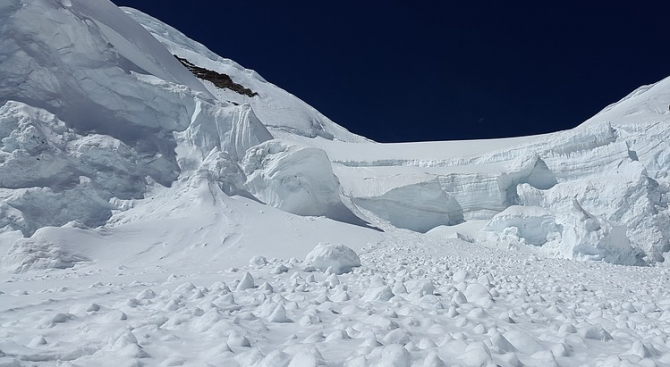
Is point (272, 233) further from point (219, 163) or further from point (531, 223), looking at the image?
point (531, 223)

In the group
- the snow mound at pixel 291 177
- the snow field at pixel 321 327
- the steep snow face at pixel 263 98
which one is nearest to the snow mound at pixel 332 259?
the snow field at pixel 321 327

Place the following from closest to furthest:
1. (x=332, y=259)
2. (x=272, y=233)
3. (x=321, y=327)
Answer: (x=321, y=327), (x=332, y=259), (x=272, y=233)

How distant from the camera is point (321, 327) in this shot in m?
3.53

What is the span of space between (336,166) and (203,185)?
1509cm

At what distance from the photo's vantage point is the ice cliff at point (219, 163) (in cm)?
1163

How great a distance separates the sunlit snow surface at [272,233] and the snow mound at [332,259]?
1.5 inches

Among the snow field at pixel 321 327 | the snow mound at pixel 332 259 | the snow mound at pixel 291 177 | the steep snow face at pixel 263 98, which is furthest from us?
the steep snow face at pixel 263 98

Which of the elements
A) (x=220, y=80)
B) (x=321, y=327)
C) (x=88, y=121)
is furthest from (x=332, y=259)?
(x=220, y=80)

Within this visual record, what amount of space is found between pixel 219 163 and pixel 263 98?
132ft

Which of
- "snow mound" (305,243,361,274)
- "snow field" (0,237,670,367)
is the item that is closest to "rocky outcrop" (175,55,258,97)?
"snow mound" (305,243,361,274)

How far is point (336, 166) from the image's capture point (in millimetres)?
27359

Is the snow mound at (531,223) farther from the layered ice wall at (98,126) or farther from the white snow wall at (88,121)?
the white snow wall at (88,121)

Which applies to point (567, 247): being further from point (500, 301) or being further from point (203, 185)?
point (500, 301)

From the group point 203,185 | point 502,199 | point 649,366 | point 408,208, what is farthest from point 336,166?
point 649,366
